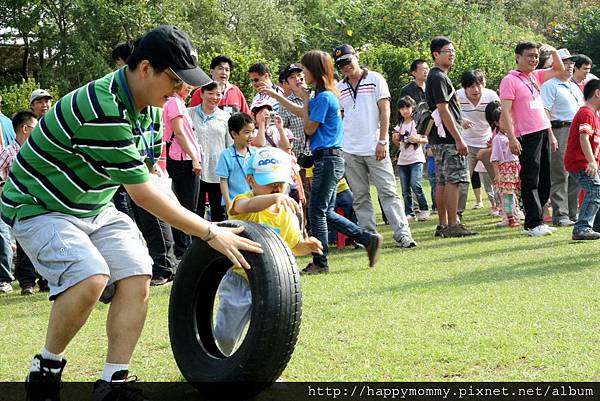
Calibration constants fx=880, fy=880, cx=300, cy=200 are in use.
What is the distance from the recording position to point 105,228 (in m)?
4.90

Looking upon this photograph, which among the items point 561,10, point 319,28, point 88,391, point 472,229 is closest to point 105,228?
point 88,391

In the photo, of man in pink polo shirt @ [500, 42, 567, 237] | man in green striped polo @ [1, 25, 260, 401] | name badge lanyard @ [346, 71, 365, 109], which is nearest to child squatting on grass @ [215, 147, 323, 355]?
man in green striped polo @ [1, 25, 260, 401]

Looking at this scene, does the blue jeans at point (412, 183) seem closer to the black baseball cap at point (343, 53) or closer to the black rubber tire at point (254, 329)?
the black baseball cap at point (343, 53)

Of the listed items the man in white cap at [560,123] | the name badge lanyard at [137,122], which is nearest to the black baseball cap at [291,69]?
the man in white cap at [560,123]

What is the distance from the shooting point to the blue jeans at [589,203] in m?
10.1

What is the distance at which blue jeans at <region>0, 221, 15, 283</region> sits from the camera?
9430 mm

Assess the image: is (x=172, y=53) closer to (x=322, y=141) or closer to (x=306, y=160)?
(x=322, y=141)

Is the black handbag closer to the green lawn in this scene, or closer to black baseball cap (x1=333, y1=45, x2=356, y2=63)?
the green lawn

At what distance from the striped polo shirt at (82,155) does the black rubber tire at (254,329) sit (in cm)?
70

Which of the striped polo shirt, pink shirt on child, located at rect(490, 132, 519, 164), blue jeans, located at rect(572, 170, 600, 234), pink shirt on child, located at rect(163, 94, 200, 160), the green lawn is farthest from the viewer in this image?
pink shirt on child, located at rect(490, 132, 519, 164)

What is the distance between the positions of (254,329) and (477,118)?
951 centimetres

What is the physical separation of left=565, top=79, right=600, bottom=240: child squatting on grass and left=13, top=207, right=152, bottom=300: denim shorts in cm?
656

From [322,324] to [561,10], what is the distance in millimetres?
51579

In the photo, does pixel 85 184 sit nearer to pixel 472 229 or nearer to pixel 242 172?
pixel 242 172
